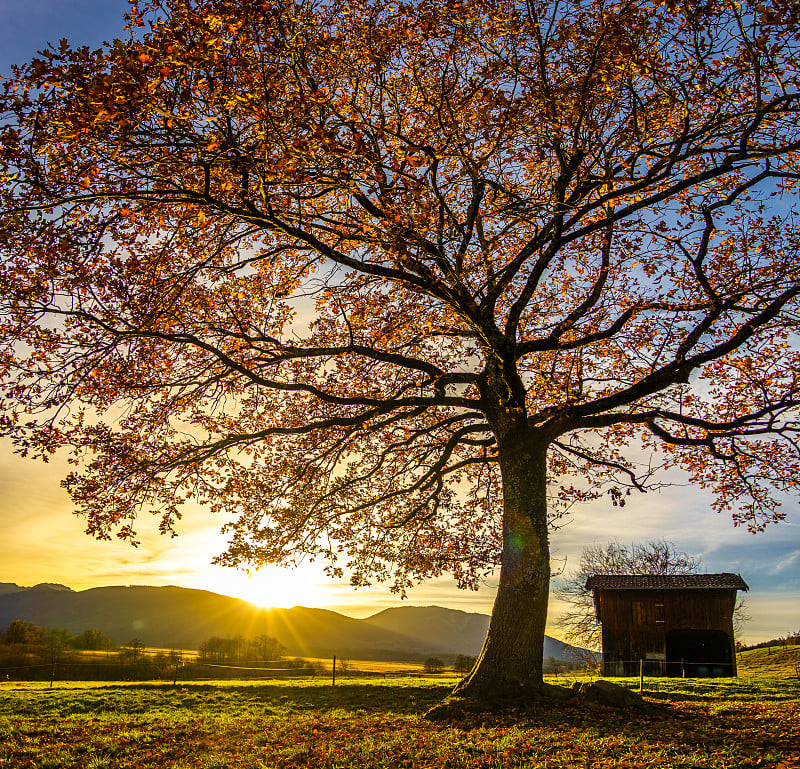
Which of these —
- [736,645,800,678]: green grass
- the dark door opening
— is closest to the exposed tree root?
the dark door opening

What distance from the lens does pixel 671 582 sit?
37312 mm

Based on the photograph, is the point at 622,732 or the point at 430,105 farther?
the point at 430,105

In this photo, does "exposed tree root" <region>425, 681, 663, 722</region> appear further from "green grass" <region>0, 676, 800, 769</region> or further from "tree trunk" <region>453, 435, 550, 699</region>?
"green grass" <region>0, 676, 800, 769</region>

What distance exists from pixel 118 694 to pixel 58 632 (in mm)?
68063

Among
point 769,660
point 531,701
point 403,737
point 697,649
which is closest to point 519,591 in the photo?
point 531,701

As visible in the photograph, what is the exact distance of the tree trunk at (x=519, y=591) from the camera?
38.4ft

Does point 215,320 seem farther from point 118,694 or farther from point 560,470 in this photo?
point 118,694

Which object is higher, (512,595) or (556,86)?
(556,86)

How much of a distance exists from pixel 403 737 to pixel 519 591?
419cm

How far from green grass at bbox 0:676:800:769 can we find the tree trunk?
106 centimetres

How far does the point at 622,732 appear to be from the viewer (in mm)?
9062

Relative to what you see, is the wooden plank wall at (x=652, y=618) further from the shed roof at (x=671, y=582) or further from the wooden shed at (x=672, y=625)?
the shed roof at (x=671, y=582)

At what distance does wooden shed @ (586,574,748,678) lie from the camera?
35.3 m

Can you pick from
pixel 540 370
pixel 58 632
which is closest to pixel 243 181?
pixel 540 370
